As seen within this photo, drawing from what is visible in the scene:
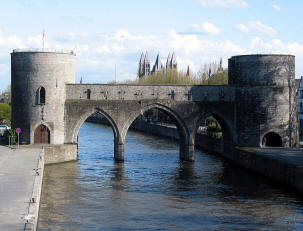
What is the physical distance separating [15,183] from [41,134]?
17.0 meters

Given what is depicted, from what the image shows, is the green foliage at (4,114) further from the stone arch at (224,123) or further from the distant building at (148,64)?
the distant building at (148,64)

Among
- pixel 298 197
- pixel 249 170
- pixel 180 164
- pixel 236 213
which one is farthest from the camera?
pixel 180 164

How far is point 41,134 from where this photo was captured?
145 ft

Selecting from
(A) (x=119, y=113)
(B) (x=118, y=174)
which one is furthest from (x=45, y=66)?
(B) (x=118, y=174)

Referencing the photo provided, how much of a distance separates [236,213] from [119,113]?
20.2m

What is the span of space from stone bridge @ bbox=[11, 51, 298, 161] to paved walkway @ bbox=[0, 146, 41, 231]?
3888mm

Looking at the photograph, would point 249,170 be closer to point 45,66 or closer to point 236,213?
point 236,213

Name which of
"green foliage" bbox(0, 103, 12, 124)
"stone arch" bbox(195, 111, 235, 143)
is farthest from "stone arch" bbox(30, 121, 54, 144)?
"green foliage" bbox(0, 103, 12, 124)

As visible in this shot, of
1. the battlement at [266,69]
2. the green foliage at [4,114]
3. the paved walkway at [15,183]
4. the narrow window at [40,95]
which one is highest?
the battlement at [266,69]

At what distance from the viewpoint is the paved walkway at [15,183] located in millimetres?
20447

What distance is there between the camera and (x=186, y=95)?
46656mm

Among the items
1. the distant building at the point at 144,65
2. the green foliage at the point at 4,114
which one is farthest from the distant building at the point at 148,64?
the green foliage at the point at 4,114

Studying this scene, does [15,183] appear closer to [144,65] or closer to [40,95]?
[40,95]

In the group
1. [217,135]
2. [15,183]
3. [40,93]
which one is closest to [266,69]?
[217,135]
